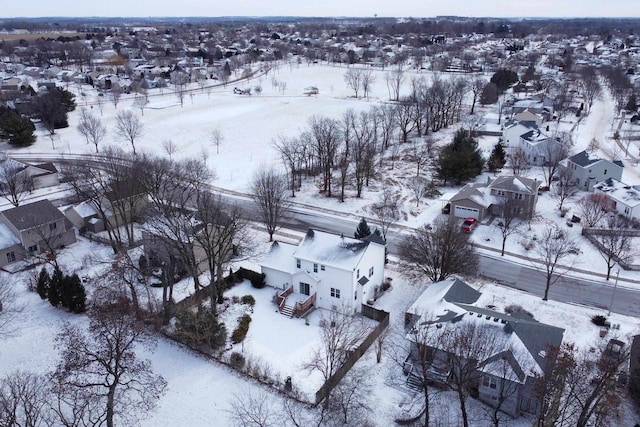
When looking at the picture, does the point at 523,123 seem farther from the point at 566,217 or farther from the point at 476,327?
the point at 476,327

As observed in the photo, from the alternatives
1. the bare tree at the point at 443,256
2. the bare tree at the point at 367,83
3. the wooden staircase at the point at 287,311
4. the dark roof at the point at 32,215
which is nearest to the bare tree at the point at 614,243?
the bare tree at the point at 443,256

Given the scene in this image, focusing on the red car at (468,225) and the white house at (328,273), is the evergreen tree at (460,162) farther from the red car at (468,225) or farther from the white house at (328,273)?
the white house at (328,273)

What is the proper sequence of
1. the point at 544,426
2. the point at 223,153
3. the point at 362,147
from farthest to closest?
the point at 223,153
the point at 362,147
the point at 544,426

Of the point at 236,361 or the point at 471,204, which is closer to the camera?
the point at 236,361

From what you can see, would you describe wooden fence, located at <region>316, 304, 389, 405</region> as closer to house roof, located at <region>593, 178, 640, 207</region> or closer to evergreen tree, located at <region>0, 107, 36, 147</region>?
house roof, located at <region>593, 178, 640, 207</region>

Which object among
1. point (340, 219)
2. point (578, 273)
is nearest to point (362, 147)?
point (340, 219)

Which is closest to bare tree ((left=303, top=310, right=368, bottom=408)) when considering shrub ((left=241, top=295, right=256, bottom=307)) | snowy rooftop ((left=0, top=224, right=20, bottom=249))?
shrub ((left=241, top=295, right=256, bottom=307))

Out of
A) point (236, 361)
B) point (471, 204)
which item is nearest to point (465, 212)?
point (471, 204)

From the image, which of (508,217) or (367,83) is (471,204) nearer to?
(508,217)
